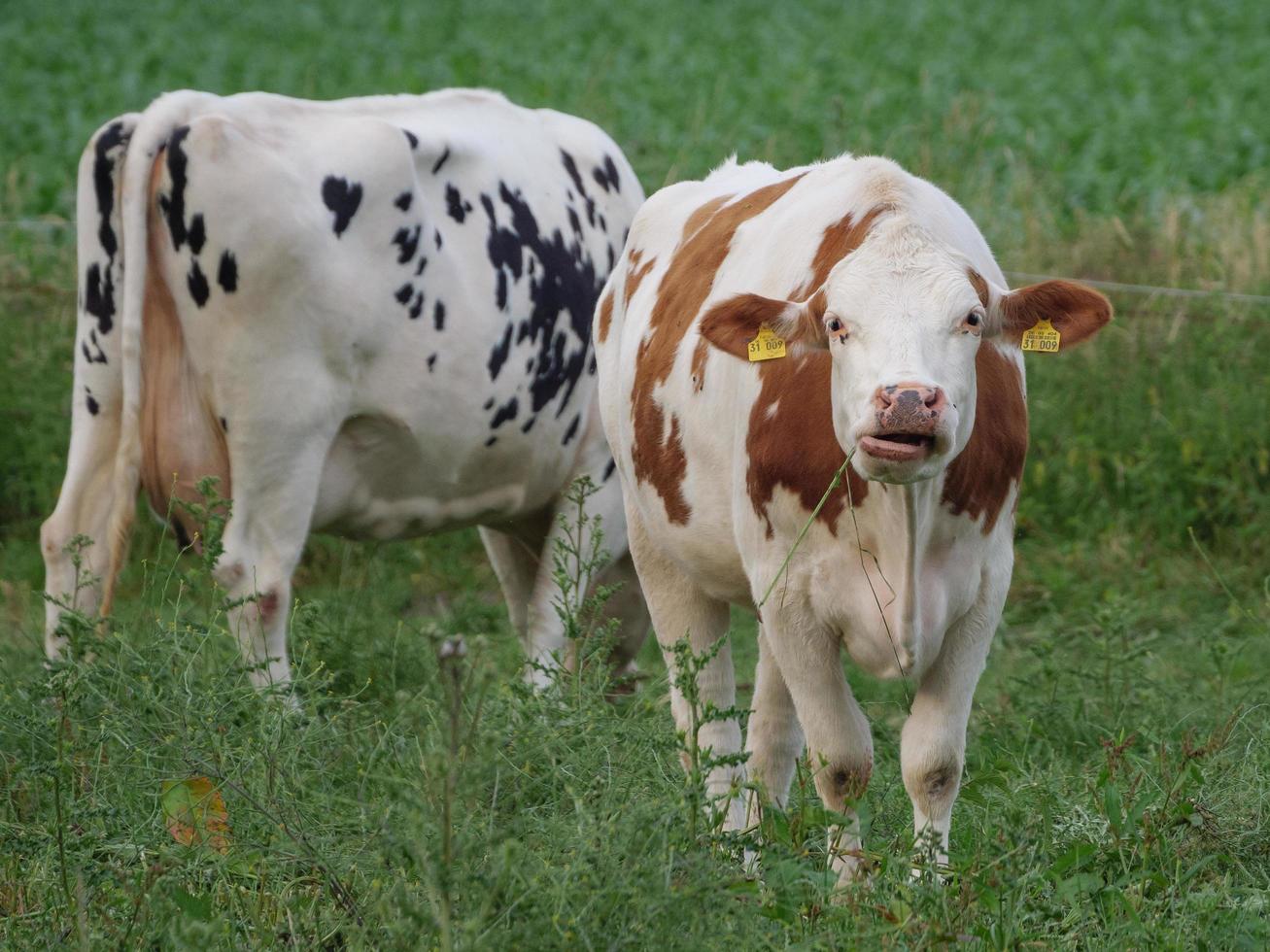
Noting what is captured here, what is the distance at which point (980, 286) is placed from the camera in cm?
368

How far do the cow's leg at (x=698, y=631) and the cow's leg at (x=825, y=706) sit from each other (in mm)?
662

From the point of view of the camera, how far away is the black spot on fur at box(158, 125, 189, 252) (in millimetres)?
5336

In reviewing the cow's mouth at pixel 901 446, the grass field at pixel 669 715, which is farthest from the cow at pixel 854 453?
the grass field at pixel 669 715

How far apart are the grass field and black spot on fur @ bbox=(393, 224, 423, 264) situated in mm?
1268

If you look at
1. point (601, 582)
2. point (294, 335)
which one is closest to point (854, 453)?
point (294, 335)

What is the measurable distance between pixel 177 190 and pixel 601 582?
2.26 m

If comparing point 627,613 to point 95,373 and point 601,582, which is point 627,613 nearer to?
point 601,582

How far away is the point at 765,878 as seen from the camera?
343 centimetres

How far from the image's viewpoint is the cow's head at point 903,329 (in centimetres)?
329

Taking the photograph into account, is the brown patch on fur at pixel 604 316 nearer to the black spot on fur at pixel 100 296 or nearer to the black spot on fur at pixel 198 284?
the black spot on fur at pixel 198 284

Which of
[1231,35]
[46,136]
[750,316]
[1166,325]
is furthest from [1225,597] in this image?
[1231,35]

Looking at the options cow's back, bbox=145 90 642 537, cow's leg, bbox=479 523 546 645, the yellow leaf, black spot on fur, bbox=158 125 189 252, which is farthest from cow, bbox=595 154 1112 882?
cow's leg, bbox=479 523 546 645

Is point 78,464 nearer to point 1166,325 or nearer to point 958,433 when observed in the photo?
point 958,433

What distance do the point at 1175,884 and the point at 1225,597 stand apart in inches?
143
